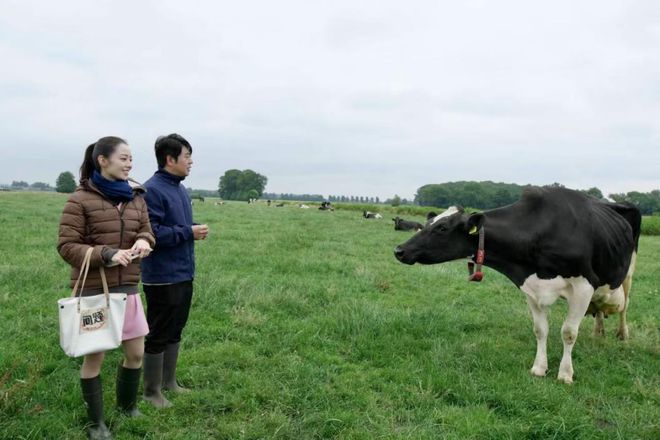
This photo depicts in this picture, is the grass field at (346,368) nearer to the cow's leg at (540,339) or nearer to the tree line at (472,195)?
the cow's leg at (540,339)

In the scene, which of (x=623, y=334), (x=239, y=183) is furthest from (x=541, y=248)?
(x=239, y=183)

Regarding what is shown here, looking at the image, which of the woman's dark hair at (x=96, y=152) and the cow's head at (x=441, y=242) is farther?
the cow's head at (x=441, y=242)

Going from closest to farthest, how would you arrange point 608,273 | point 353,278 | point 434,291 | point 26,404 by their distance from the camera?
point 26,404, point 608,273, point 434,291, point 353,278

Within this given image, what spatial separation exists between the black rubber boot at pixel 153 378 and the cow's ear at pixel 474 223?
3.33 metres

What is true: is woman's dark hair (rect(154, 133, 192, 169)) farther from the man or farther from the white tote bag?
the white tote bag

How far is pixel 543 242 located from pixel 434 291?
13.2ft

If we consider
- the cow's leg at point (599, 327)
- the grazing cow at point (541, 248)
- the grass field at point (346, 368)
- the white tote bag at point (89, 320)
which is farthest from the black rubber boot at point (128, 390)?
the cow's leg at point (599, 327)

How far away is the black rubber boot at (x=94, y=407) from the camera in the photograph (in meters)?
3.54

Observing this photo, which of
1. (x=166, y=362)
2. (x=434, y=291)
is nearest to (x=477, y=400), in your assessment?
(x=166, y=362)

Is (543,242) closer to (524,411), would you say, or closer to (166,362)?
(524,411)

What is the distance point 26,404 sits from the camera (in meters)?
3.86

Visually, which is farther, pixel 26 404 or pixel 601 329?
pixel 601 329

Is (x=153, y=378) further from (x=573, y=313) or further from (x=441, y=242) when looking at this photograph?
(x=573, y=313)

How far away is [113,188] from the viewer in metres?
3.42
